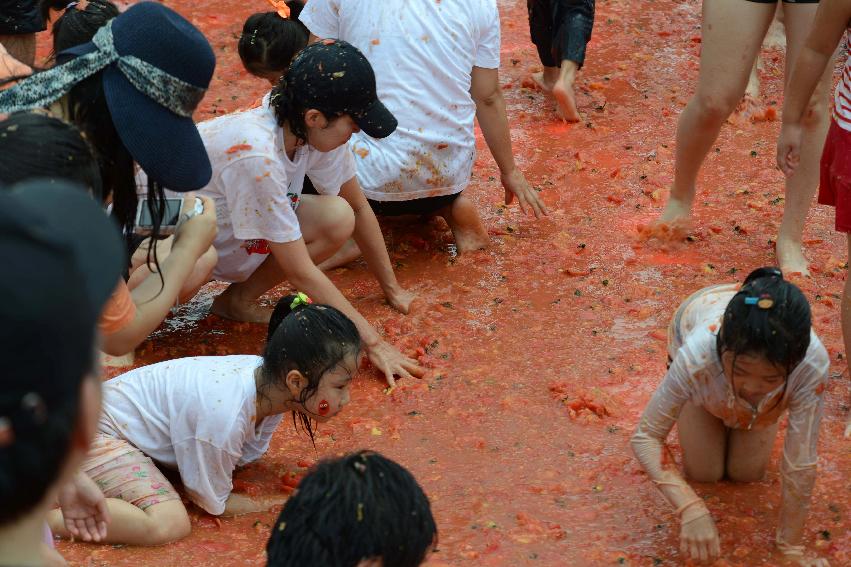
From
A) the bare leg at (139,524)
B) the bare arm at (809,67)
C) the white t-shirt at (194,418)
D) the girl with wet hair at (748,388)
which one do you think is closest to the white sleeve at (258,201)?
the white t-shirt at (194,418)

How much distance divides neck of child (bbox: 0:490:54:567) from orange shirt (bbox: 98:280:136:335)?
3.72 feet

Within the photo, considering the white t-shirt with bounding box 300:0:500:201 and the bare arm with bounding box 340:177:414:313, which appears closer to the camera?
the bare arm with bounding box 340:177:414:313

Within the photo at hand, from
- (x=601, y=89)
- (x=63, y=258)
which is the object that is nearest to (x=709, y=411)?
(x=63, y=258)

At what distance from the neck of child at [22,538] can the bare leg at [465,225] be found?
3.41m

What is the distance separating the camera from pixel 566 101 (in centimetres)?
546

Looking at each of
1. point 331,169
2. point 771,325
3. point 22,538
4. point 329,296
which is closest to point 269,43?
point 331,169

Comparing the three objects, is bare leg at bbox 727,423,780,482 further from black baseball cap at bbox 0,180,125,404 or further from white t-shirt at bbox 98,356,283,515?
black baseball cap at bbox 0,180,125,404

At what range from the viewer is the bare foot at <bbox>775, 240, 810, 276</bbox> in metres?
4.24

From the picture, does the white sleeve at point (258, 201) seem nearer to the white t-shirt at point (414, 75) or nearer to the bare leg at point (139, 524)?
the white t-shirt at point (414, 75)

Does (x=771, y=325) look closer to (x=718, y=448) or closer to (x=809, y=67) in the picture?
(x=718, y=448)

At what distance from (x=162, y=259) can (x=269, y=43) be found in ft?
5.04

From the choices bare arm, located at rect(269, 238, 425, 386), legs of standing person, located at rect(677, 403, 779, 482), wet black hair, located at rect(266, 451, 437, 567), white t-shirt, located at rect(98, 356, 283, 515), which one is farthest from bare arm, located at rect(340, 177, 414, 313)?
wet black hair, located at rect(266, 451, 437, 567)

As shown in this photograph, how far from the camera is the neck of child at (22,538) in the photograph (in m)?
1.08

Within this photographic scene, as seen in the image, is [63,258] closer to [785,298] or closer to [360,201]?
[785,298]
